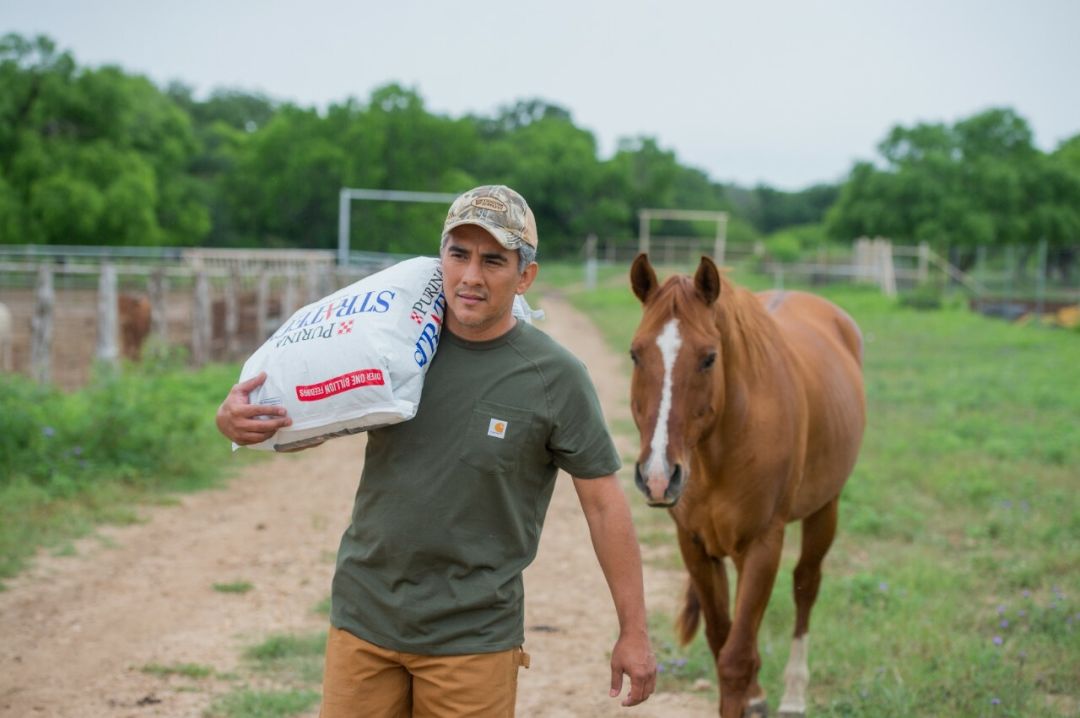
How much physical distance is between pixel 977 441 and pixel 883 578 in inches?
177

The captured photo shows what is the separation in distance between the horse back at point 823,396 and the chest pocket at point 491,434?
230cm

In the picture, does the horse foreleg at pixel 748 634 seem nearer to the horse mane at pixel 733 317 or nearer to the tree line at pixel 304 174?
the horse mane at pixel 733 317

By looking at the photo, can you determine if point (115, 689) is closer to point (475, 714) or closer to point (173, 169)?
point (475, 714)

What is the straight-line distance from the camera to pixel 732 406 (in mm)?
4004

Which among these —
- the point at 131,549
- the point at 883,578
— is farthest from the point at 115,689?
the point at 883,578

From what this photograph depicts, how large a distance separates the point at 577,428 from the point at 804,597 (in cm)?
282

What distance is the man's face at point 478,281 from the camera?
2.42 meters

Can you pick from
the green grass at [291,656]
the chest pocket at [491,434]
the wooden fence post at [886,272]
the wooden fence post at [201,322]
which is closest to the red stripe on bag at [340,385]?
the chest pocket at [491,434]

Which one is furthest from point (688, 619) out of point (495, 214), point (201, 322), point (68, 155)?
point (68, 155)

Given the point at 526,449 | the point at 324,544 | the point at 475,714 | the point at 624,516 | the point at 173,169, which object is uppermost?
the point at 173,169

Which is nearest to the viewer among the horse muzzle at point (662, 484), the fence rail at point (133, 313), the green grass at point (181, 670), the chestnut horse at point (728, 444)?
the horse muzzle at point (662, 484)

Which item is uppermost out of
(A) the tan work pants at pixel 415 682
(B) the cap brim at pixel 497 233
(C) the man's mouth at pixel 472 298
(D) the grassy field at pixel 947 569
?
(B) the cap brim at pixel 497 233

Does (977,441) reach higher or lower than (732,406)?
lower

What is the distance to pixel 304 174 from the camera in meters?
44.5
